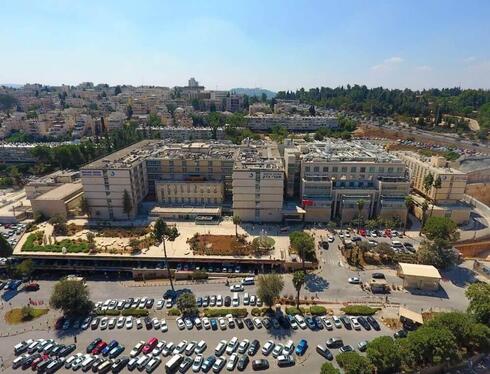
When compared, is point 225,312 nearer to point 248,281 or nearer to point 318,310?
point 248,281

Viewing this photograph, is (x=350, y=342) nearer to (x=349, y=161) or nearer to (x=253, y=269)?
(x=253, y=269)

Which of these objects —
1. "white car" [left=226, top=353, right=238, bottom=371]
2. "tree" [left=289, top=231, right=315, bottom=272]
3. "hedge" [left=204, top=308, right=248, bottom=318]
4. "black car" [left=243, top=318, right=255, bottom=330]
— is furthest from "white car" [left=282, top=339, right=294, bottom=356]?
"tree" [left=289, top=231, right=315, bottom=272]

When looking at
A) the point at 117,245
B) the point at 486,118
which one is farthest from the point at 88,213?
the point at 486,118

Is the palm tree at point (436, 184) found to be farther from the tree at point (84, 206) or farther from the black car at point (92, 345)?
the tree at point (84, 206)

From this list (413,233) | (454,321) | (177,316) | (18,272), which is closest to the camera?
(454,321)

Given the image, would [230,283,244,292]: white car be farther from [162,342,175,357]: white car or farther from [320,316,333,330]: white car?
[162,342,175,357]: white car

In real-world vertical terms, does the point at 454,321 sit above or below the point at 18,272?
above

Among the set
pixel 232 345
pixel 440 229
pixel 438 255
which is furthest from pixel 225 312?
pixel 440 229
